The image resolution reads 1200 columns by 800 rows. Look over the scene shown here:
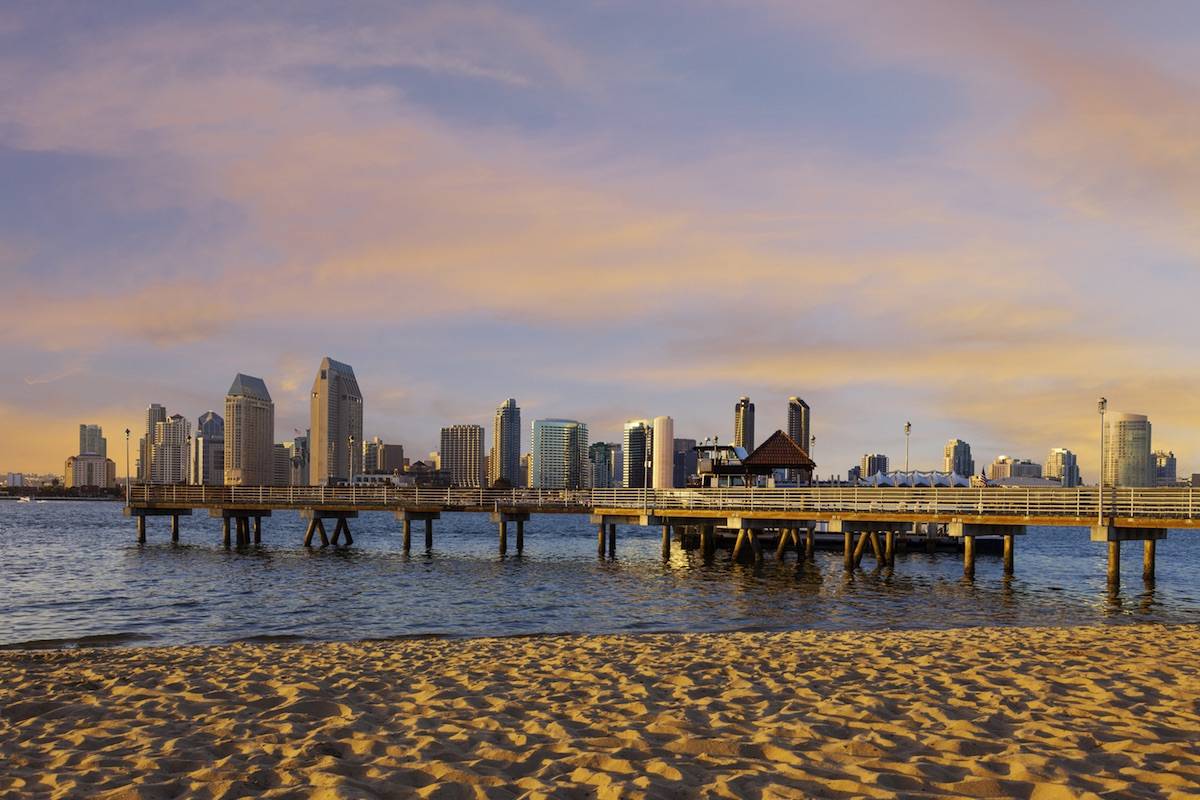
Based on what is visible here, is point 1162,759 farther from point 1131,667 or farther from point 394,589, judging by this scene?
point 394,589

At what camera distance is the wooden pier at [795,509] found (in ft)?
104

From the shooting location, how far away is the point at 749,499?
4394cm

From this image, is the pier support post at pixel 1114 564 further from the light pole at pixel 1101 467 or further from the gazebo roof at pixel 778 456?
the gazebo roof at pixel 778 456

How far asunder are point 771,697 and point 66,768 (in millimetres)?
7763

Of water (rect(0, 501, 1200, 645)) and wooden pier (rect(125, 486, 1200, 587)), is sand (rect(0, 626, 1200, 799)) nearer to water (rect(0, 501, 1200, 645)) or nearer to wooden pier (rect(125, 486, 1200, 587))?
water (rect(0, 501, 1200, 645))

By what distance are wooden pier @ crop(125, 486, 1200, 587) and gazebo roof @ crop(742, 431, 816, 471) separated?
3.74 meters

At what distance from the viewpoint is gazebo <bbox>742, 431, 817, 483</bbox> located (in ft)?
160

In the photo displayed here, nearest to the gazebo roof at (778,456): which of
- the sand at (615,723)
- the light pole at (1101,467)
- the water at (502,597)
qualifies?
the water at (502,597)

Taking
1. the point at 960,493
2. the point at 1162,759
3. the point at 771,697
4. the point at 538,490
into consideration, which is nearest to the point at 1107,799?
the point at 1162,759

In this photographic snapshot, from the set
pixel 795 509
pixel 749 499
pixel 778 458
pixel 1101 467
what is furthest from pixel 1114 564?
pixel 778 458

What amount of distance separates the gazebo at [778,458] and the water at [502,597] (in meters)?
5.30

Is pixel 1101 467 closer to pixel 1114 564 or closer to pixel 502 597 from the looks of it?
pixel 1114 564

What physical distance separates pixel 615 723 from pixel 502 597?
20.8 metres

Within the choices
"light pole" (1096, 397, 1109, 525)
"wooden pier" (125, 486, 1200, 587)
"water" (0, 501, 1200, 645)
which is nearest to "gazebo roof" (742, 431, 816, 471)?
"wooden pier" (125, 486, 1200, 587)
